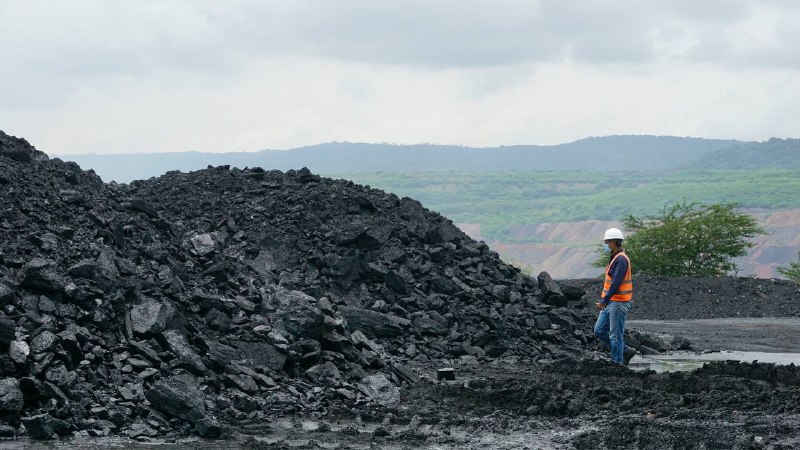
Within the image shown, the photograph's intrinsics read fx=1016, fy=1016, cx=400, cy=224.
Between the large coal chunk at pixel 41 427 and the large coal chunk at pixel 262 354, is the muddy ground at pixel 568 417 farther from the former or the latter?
the large coal chunk at pixel 262 354

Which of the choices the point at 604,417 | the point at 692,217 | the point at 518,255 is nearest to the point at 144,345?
the point at 604,417

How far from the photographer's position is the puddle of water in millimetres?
16531

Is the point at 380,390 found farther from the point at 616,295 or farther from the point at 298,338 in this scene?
the point at 616,295

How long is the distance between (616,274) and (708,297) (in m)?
16.6

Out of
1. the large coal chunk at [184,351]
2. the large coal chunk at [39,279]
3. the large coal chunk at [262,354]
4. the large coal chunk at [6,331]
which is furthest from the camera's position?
the large coal chunk at [262,354]

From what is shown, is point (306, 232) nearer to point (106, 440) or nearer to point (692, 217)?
point (106, 440)

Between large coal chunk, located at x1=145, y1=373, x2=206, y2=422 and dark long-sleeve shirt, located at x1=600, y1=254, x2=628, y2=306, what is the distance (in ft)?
20.7

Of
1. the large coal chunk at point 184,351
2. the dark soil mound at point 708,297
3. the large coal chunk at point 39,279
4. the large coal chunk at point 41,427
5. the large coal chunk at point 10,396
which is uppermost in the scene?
the large coal chunk at point 39,279

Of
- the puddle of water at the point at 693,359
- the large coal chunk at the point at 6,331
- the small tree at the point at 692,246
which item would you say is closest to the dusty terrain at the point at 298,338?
the large coal chunk at the point at 6,331

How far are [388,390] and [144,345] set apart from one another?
3023 millimetres

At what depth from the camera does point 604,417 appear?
1113 cm

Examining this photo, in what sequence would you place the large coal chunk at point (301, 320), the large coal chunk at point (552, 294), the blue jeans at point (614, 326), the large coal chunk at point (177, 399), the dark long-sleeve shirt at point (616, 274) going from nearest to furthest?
the large coal chunk at point (177, 399), the large coal chunk at point (301, 320), the dark long-sleeve shirt at point (616, 274), the blue jeans at point (614, 326), the large coal chunk at point (552, 294)

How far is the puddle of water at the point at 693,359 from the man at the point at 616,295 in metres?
1.39

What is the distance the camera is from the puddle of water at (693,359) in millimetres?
16531
